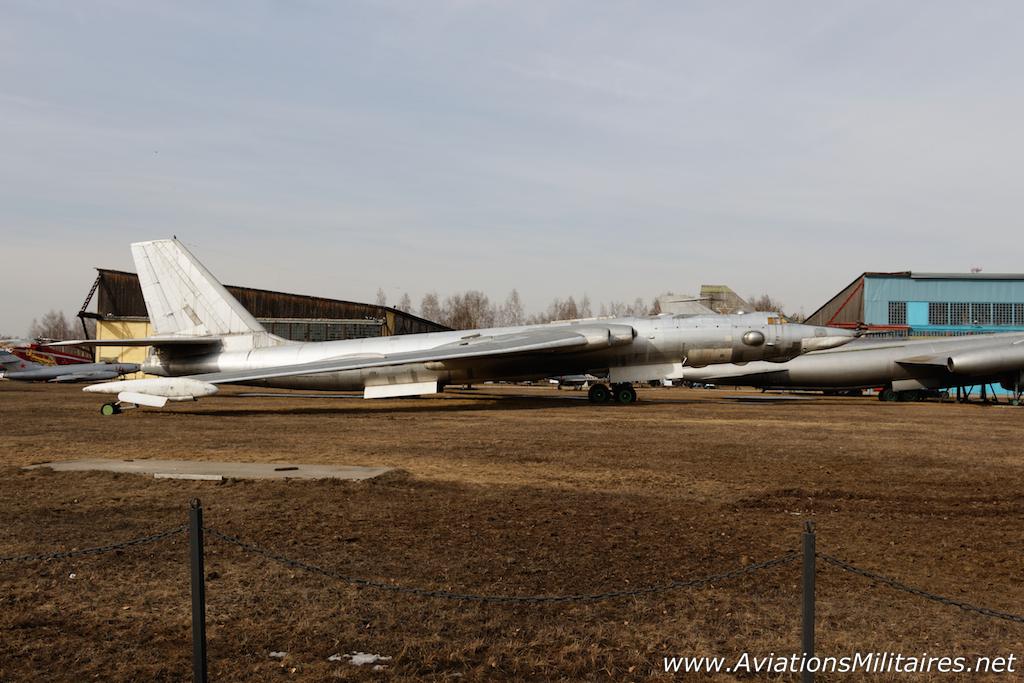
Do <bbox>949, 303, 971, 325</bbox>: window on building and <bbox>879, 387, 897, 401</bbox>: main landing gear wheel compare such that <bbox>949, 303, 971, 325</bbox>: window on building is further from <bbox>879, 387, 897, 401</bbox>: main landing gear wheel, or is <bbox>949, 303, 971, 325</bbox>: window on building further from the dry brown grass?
the dry brown grass

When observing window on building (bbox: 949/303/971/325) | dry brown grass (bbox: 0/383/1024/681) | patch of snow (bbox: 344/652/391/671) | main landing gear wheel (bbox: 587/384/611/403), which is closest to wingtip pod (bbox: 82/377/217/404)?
dry brown grass (bbox: 0/383/1024/681)

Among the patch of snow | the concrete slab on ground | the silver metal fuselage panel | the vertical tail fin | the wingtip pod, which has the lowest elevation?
the patch of snow

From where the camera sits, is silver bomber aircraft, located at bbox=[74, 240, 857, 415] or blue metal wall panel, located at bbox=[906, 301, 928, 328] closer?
silver bomber aircraft, located at bbox=[74, 240, 857, 415]

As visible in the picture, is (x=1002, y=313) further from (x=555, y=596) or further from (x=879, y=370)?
(x=555, y=596)

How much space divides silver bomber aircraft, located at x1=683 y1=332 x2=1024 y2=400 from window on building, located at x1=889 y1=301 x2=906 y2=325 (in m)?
24.7

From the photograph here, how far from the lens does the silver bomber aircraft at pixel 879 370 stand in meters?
33.1

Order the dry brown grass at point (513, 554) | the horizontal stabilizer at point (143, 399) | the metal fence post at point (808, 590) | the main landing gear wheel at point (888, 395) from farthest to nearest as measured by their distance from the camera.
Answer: the main landing gear wheel at point (888, 395) < the horizontal stabilizer at point (143, 399) < the dry brown grass at point (513, 554) < the metal fence post at point (808, 590)

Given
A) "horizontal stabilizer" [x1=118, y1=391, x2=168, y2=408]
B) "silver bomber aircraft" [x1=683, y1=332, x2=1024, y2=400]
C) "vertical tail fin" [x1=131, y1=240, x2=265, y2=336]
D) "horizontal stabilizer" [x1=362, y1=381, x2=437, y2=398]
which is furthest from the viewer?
"silver bomber aircraft" [x1=683, y1=332, x2=1024, y2=400]

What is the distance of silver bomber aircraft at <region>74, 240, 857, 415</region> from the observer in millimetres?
25891

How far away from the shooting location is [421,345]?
27.1 meters

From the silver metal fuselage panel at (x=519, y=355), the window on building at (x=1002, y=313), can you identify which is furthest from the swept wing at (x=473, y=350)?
the window on building at (x=1002, y=313)

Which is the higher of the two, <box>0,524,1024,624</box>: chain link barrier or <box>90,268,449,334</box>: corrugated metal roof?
<box>90,268,449,334</box>: corrugated metal roof

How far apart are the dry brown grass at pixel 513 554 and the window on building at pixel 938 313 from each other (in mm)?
47694

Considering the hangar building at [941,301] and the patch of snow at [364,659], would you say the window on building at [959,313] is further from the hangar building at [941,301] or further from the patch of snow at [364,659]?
the patch of snow at [364,659]
